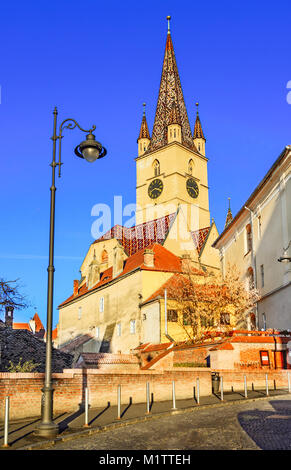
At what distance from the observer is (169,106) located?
90.4 meters

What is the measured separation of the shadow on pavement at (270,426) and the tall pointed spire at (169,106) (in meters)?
75.2

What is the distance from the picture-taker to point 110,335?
49750mm

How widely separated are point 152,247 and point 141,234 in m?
10.2

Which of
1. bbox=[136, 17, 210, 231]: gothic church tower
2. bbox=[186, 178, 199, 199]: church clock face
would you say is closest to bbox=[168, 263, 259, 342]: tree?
bbox=[136, 17, 210, 231]: gothic church tower

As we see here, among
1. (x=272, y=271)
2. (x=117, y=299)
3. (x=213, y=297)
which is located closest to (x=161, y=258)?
(x=117, y=299)

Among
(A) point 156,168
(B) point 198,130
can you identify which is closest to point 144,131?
(A) point 156,168

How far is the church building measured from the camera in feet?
150

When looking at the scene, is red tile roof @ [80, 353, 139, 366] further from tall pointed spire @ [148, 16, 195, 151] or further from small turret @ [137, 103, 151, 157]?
small turret @ [137, 103, 151, 157]

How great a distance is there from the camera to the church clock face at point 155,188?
84.6 m

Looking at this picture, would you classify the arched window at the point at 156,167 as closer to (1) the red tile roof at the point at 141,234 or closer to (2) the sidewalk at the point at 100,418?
(1) the red tile roof at the point at 141,234

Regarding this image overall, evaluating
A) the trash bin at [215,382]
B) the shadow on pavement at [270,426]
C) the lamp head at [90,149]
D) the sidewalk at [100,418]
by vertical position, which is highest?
the lamp head at [90,149]

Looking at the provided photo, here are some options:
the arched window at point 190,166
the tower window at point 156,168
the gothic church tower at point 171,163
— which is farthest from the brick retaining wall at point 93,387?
the arched window at point 190,166

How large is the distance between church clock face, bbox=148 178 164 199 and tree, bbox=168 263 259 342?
4389 centimetres
